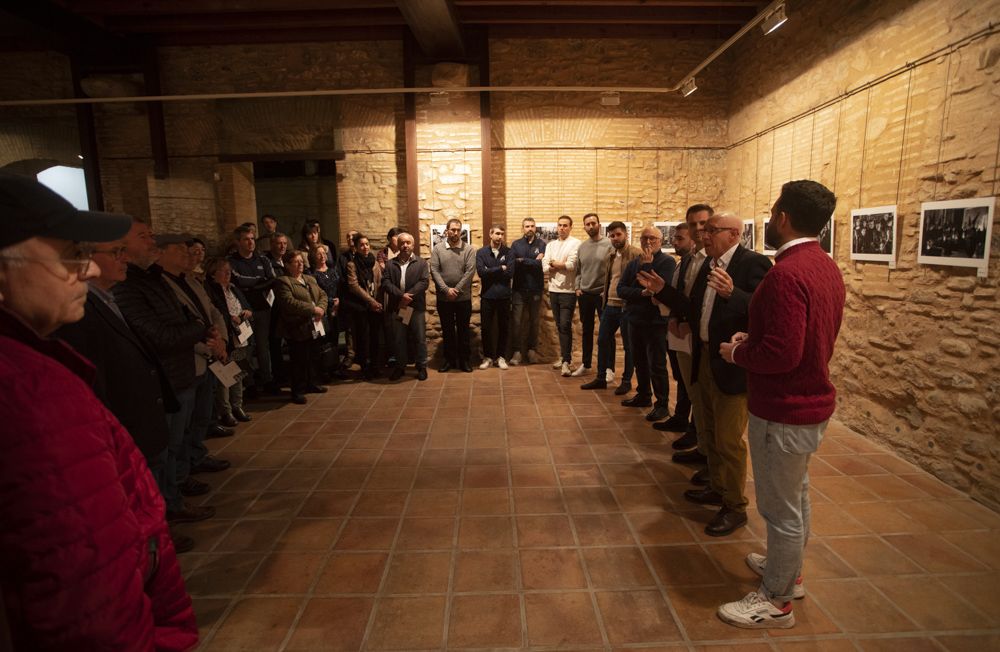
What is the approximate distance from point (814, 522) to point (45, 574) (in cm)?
366

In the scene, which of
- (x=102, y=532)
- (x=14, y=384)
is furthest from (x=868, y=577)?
(x=14, y=384)

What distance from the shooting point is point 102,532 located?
99cm

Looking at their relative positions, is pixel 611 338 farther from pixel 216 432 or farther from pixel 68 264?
pixel 68 264

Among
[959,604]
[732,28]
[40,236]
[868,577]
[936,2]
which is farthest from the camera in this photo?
[732,28]

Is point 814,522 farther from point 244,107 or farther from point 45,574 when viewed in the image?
point 244,107

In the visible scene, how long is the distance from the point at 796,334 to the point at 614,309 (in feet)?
12.3

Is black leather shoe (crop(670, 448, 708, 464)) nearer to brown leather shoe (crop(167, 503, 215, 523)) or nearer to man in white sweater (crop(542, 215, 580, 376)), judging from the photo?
man in white sweater (crop(542, 215, 580, 376))

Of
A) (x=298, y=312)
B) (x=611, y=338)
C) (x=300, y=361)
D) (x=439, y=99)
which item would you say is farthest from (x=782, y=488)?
(x=439, y=99)

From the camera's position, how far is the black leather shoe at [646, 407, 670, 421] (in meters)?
5.09

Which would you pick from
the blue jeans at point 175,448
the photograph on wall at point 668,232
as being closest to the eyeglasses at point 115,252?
the blue jeans at point 175,448

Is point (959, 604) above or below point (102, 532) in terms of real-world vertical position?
below

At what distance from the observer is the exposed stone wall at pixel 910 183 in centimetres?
350

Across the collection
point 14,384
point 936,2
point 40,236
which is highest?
point 936,2

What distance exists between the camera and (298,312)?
18.7ft
